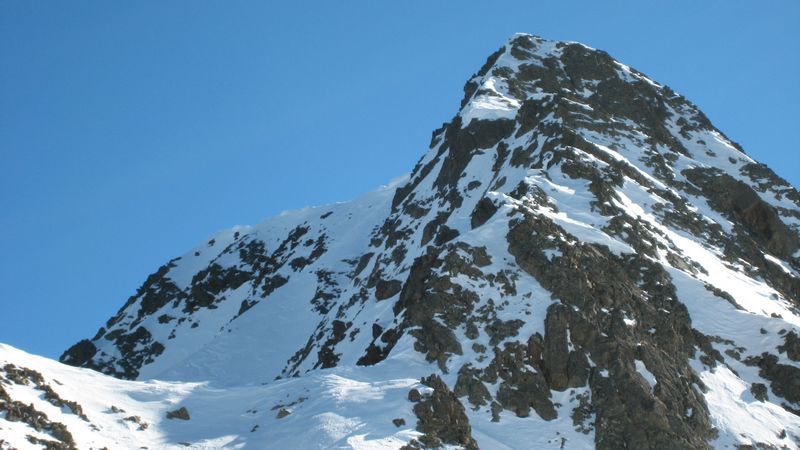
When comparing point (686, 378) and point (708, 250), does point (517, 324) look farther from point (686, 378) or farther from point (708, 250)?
point (708, 250)

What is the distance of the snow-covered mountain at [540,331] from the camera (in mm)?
40094

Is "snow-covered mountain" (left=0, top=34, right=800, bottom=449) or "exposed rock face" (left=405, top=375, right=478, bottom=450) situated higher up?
"snow-covered mountain" (left=0, top=34, right=800, bottom=449)

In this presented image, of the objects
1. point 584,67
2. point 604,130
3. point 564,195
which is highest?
point 584,67

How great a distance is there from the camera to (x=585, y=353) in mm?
43969

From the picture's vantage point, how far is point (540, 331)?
147ft

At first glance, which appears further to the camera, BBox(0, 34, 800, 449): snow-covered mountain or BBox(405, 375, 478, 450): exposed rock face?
BBox(0, 34, 800, 449): snow-covered mountain

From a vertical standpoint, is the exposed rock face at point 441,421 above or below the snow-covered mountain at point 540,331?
below

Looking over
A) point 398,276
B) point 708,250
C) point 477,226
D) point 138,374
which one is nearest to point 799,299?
point 708,250

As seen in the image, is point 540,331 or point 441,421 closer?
point 441,421

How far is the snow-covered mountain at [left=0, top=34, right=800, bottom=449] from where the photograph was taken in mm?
40094

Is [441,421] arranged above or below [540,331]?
below

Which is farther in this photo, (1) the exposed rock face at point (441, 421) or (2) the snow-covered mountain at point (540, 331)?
(2) the snow-covered mountain at point (540, 331)

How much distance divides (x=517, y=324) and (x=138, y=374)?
6139cm

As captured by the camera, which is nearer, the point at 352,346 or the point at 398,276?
the point at 352,346
